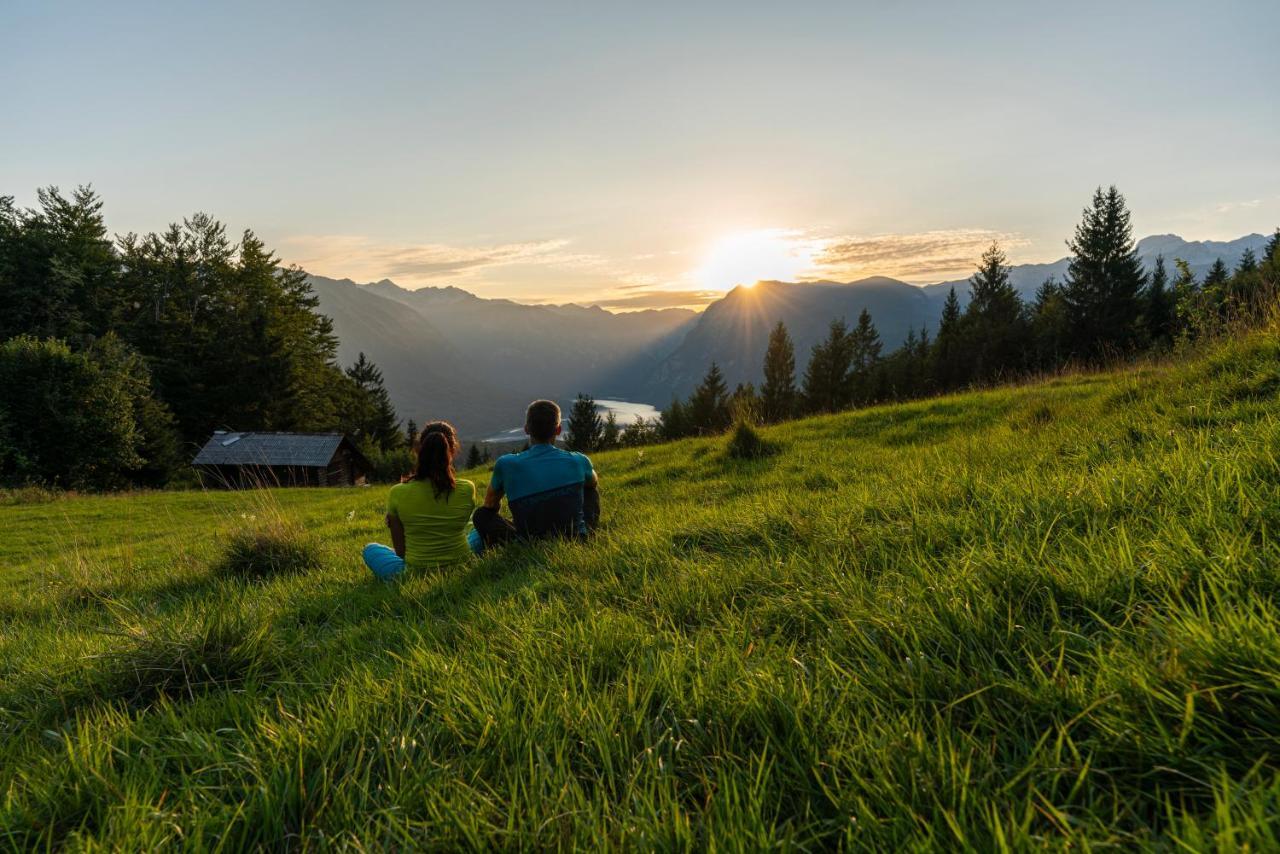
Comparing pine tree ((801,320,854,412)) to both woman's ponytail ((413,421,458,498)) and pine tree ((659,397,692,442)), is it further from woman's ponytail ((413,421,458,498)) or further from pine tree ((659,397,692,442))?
woman's ponytail ((413,421,458,498))

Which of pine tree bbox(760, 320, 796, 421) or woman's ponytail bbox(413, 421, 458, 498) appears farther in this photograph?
pine tree bbox(760, 320, 796, 421)

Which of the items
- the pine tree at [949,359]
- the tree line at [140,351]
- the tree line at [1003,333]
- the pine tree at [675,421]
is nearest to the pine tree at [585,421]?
the tree line at [1003,333]

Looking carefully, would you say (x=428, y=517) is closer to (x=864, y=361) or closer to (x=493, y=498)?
(x=493, y=498)

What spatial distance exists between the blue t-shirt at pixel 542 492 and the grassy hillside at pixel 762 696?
1533mm

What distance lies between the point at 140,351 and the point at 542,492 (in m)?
64.1

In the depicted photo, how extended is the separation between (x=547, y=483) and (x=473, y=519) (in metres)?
0.96

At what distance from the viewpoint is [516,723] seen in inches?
70.7

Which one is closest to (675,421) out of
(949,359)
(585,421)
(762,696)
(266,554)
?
(585,421)

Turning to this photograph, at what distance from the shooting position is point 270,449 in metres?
45.2

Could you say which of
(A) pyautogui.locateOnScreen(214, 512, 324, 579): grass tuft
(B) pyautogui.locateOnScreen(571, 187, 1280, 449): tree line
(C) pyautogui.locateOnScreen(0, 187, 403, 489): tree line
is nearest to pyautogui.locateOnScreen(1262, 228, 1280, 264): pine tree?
(B) pyautogui.locateOnScreen(571, 187, 1280, 449): tree line

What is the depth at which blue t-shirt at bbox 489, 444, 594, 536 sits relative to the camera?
541 centimetres

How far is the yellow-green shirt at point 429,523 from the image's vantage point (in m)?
5.41

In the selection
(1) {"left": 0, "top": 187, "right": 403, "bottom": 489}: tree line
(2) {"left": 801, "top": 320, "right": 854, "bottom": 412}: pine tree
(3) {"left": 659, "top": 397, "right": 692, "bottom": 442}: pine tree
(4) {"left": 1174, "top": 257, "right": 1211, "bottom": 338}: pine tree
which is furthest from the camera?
(2) {"left": 801, "top": 320, "right": 854, "bottom": 412}: pine tree

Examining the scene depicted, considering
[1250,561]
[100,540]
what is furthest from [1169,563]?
[100,540]
